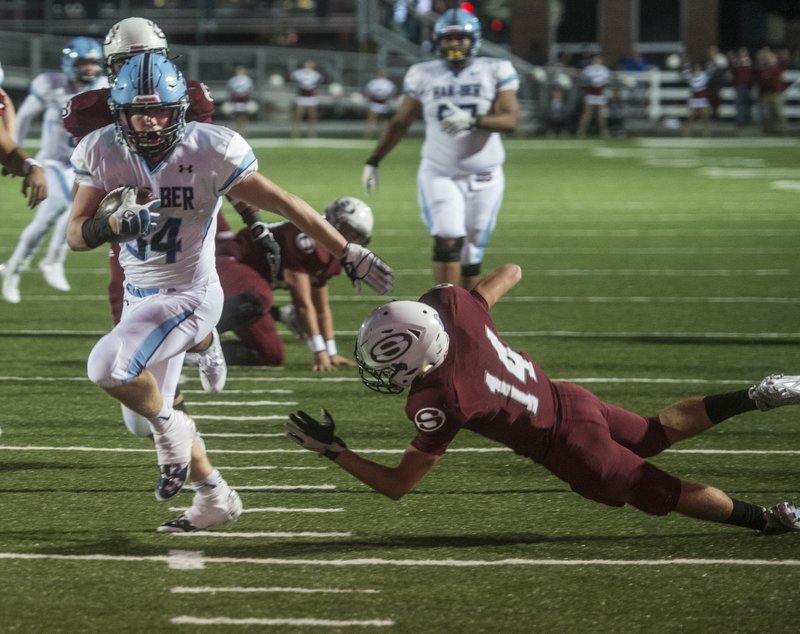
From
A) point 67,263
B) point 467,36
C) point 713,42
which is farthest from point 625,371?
point 713,42

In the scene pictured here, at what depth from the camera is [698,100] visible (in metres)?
29.5

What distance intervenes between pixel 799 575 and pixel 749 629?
19.2 inches

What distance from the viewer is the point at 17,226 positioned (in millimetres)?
14430

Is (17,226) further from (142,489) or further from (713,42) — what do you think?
(713,42)

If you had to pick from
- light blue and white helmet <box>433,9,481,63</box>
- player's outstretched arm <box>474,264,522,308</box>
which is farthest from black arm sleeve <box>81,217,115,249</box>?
light blue and white helmet <box>433,9,481,63</box>

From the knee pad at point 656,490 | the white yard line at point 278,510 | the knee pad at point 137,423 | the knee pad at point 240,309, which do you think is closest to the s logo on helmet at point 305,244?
the knee pad at point 240,309

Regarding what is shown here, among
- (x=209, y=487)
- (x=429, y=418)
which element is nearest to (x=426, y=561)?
(x=429, y=418)

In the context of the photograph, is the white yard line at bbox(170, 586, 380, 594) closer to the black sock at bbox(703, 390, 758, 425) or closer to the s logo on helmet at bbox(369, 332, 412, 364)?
the s logo on helmet at bbox(369, 332, 412, 364)

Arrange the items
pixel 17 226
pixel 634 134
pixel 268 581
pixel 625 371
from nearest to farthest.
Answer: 1. pixel 268 581
2. pixel 625 371
3. pixel 17 226
4. pixel 634 134

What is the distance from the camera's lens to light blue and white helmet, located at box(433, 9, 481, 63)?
8.96m

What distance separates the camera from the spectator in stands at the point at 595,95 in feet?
95.5

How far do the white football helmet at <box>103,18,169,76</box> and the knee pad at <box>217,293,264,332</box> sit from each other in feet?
6.39

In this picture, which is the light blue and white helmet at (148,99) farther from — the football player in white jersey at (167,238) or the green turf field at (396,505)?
the green turf field at (396,505)

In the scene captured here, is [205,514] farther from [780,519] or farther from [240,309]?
[240,309]
